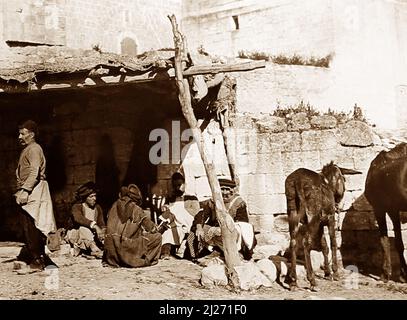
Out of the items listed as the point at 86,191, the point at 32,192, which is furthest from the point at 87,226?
the point at 32,192

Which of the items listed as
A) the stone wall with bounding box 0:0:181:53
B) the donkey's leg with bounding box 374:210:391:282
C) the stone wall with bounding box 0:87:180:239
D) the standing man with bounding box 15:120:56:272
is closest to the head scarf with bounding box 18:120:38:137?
the standing man with bounding box 15:120:56:272

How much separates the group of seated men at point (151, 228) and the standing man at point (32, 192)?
1.10m

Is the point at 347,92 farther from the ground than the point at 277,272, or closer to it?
farther from the ground

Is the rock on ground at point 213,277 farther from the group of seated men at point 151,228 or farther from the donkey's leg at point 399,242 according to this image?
the donkey's leg at point 399,242

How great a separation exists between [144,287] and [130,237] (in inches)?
54.3

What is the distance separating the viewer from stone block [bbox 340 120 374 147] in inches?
328

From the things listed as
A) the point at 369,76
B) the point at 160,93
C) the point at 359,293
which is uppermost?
the point at 369,76

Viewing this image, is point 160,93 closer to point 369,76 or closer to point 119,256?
point 119,256

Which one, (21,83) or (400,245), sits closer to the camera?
(400,245)

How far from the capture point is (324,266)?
23.1 feet

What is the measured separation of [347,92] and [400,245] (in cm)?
1058

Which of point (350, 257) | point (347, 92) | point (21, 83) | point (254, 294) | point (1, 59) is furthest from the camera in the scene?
point (347, 92)

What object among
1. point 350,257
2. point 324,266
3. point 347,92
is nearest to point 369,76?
point 347,92

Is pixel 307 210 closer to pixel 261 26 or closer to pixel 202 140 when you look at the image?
pixel 202 140
